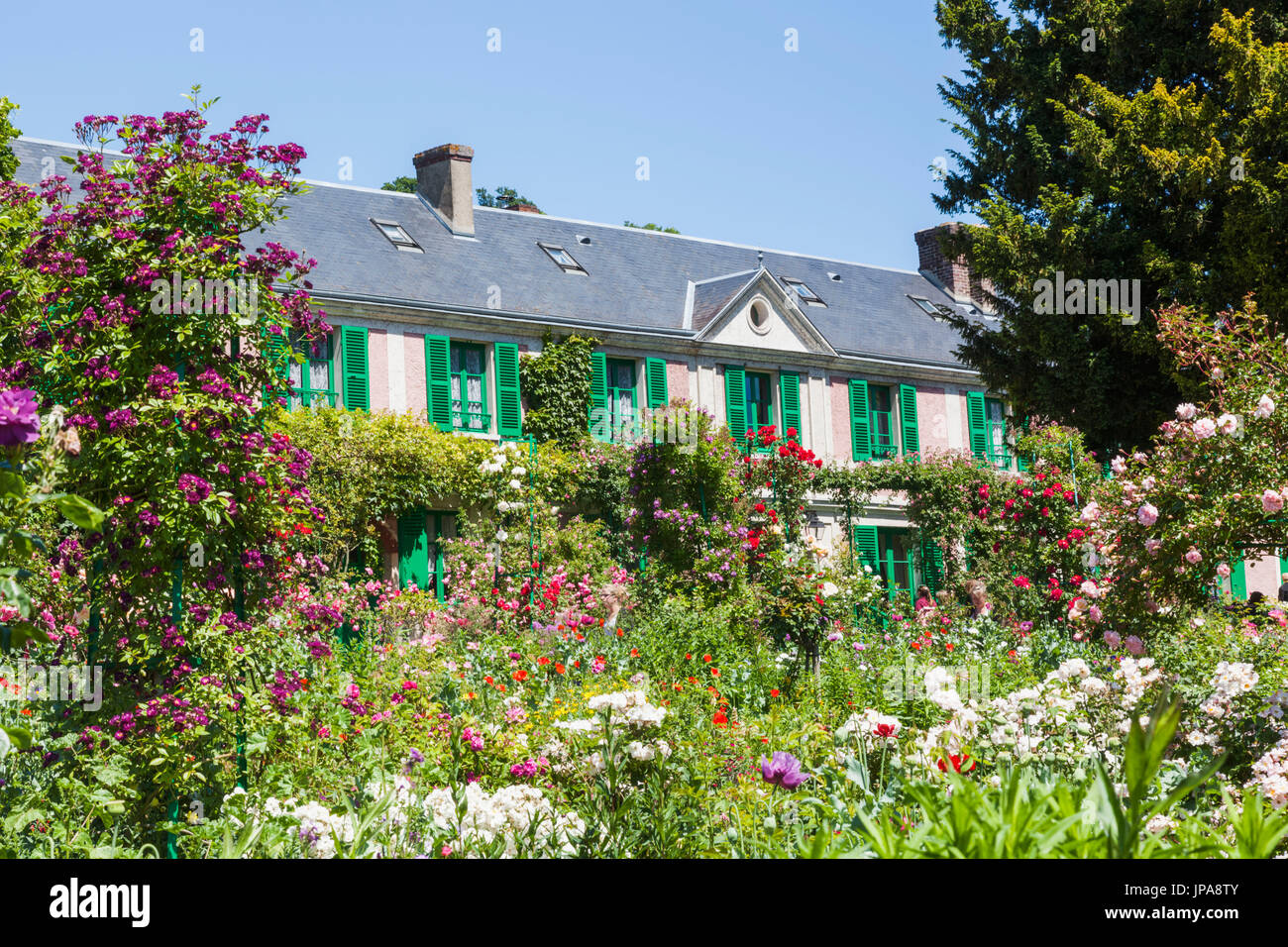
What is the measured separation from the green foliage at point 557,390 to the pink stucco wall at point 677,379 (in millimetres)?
1792

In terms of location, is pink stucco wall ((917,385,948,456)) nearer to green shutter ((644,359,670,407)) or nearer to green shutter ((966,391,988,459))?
green shutter ((966,391,988,459))

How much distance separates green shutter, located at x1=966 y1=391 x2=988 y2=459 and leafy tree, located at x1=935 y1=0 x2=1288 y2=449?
27.6 ft

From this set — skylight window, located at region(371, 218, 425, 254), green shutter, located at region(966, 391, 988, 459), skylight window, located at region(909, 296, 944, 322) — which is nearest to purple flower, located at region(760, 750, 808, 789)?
skylight window, located at region(371, 218, 425, 254)

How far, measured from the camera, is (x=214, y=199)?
18.5 feet

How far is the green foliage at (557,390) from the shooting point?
18.7 metres

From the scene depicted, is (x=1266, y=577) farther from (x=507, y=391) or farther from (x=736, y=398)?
(x=507, y=391)

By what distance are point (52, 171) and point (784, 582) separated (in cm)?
1371

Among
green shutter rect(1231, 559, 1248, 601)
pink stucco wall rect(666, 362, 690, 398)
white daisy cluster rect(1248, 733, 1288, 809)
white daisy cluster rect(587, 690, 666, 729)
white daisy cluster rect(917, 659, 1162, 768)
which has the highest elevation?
pink stucco wall rect(666, 362, 690, 398)

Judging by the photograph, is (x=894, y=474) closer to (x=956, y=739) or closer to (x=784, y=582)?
(x=784, y=582)

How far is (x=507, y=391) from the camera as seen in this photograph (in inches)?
735

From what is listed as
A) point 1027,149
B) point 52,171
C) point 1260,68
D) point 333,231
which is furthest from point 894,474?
point 52,171

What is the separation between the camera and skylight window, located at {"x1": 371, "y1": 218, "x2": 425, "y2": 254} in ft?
63.6

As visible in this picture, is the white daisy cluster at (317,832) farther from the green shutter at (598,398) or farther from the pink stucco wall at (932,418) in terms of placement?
the pink stucco wall at (932,418)
